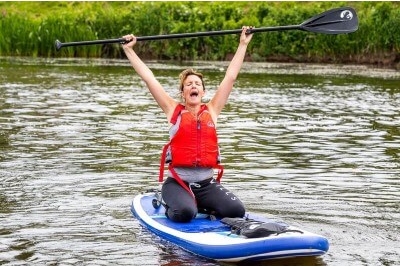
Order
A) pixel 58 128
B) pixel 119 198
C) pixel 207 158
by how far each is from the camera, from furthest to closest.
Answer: pixel 58 128 → pixel 119 198 → pixel 207 158

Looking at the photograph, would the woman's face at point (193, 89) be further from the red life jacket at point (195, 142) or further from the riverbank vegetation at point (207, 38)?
the riverbank vegetation at point (207, 38)

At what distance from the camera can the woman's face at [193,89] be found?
7328 millimetres

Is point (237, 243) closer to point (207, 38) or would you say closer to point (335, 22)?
point (335, 22)

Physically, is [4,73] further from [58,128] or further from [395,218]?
[395,218]

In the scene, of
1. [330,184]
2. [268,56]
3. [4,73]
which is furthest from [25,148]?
[268,56]

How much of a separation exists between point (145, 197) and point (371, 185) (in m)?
2.56

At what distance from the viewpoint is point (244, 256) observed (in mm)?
6262

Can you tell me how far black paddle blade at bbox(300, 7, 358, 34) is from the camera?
863 centimetres

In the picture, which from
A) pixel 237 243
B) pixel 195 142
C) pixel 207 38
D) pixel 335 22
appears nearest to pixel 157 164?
pixel 335 22

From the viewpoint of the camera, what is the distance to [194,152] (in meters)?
7.31

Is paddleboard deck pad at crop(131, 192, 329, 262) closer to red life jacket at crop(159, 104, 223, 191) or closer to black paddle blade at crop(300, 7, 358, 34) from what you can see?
red life jacket at crop(159, 104, 223, 191)

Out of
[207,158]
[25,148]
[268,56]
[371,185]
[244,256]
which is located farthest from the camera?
[268,56]

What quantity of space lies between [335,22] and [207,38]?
750 inches

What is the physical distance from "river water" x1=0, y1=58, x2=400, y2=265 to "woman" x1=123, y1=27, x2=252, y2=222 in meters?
0.44
